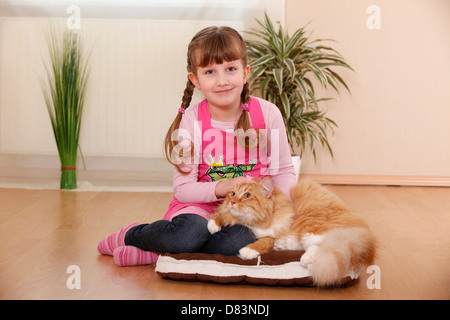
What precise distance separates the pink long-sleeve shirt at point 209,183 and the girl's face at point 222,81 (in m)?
0.09

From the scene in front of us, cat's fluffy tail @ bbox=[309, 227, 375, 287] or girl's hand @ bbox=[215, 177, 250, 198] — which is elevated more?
girl's hand @ bbox=[215, 177, 250, 198]

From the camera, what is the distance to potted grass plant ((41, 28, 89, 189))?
282 centimetres

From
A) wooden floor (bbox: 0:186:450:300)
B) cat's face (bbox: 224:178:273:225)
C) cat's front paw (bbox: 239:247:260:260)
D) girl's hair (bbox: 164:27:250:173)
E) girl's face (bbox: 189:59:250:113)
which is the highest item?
girl's hair (bbox: 164:27:250:173)

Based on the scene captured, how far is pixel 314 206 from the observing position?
1.46 m

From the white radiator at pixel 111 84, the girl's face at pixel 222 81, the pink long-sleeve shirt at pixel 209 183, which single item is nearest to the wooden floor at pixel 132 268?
the pink long-sleeve shirt at pixel 209 183

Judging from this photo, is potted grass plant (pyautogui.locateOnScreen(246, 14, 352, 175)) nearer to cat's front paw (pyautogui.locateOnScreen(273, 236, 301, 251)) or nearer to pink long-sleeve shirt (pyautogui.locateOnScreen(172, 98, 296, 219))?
pink long-sleeve shirt (pyautogui.locateOnScreen(172, 98, 296, 219))

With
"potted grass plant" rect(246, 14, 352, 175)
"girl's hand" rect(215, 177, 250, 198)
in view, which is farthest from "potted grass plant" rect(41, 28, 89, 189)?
"girl's hand" rect(215, 177, 250, 198)

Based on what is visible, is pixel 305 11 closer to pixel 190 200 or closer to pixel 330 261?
pixel 190 200

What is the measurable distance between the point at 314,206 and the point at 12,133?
2.10m

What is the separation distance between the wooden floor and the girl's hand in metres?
0.28

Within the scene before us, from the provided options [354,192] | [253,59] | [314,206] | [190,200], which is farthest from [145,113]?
[314,206]

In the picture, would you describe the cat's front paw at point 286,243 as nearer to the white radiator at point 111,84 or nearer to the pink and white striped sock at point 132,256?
the pink and white striped sock at point 132,256

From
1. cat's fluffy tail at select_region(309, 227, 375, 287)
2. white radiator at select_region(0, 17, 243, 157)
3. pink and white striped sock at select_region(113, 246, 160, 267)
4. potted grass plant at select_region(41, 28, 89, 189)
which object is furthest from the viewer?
white radiator at select_region(0, 17, 243, 157)

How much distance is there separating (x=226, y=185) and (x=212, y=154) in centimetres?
17
